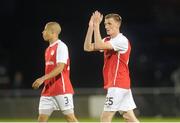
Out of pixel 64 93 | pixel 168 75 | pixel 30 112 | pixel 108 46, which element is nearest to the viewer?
pixel 108 46

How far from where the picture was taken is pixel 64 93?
1267 cm

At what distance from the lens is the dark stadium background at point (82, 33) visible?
30578 millimetres

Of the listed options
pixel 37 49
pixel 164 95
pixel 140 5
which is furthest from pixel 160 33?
pixel 164 95

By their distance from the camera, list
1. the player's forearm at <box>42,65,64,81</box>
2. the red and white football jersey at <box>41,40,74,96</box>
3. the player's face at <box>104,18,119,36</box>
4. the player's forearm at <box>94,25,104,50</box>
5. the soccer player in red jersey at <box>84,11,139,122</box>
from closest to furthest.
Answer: the player's forearm at <box>94,25,104,50</box>, the soccer player in red jersey at <box>84,11,139,122</box>, the player's face at <box>104,18,119,36</box>, the player's forearm at <box>42,65,64,81</box>, the red and white football jersey at <box>41,40,74,96</box>

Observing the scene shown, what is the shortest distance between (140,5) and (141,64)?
4.80 meters

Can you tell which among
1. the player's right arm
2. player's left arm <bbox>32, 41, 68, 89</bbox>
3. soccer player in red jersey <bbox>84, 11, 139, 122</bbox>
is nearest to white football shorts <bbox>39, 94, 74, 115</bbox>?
player's left arm <bbox>32, 41, 68, 89</bbox>

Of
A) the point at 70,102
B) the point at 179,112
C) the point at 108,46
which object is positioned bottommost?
the point at 179,112

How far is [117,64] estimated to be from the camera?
1198 cm

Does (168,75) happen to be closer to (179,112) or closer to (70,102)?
(179,112)

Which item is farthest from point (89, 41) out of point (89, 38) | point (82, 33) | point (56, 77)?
point (82, 33)

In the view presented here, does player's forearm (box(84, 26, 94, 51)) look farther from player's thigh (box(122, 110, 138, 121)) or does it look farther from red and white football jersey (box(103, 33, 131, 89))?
player's thigh (box(122, 110, 138, 121))

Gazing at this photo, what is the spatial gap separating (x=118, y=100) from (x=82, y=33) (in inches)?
819

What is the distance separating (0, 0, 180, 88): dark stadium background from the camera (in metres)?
30.6

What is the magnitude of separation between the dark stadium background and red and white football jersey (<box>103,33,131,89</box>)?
17238 millimetres
